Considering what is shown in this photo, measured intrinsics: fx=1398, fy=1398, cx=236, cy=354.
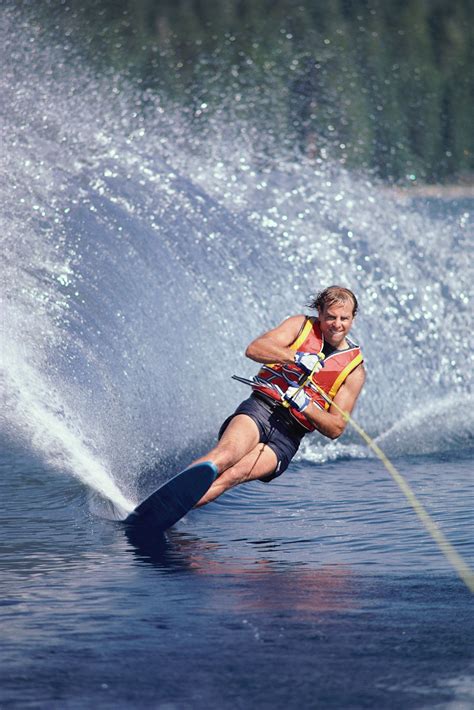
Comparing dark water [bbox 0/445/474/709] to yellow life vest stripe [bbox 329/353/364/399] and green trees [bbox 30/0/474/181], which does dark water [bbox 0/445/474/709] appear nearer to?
yellow life vest stripe [bbox 329/353/364/399]

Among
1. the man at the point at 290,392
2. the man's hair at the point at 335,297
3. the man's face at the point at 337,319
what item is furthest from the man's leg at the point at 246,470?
the man's hair at the point at 335,297

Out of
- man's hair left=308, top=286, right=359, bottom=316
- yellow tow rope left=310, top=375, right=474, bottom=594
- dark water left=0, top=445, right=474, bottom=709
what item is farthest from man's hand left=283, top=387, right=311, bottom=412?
dark water left=0, top=445, right=474, bottom=709

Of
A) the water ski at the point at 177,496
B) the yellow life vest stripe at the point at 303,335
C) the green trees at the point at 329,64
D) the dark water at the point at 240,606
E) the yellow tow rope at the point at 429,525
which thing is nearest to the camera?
the dark water at the point at 240,606

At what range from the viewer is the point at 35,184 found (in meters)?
8.55

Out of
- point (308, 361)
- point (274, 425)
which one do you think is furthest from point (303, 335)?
point (274, 425)

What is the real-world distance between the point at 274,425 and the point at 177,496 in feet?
1.96

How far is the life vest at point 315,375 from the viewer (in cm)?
570

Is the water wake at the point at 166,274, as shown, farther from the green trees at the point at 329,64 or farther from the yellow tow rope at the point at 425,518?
the green trees at the point at 329,64

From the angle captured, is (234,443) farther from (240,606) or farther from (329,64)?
(329,64)

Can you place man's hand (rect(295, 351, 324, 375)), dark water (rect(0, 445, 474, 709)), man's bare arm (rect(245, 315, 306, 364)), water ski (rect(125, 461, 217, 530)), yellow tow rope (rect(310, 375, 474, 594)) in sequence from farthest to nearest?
man's bare arm (rect(245, 315, 306, 364)) < man's hand (rect(295, 351, 324, 375)) < water ski (rect(125, 461, 217, 530)) < yellow tow rope (rect(310, 375, 474, 594)) < dark water (rect(0, 445, 474, 709))

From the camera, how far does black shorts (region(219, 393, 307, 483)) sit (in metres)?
5.76

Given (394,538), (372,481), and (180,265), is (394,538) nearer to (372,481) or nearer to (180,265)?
(372,481)

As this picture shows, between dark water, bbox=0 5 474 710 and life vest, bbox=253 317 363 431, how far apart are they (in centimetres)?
53

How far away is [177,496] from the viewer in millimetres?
5410
